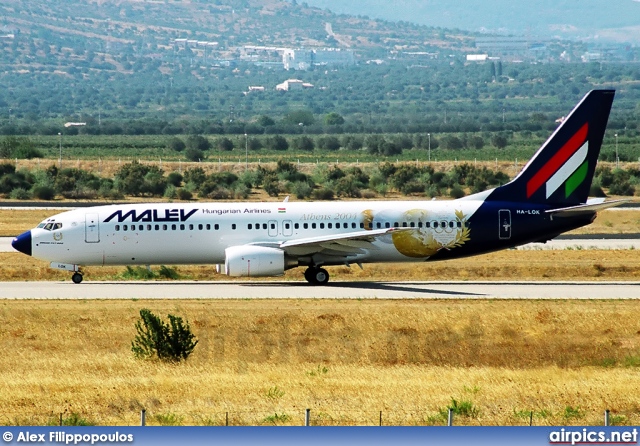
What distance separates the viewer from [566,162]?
47250mm

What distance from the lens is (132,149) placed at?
14962cm

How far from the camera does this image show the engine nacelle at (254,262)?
44.8 metres

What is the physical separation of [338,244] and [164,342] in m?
15.2

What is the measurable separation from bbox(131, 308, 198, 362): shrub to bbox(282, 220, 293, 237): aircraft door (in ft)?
47.4

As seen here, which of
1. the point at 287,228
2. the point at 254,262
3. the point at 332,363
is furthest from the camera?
the point at 287,228

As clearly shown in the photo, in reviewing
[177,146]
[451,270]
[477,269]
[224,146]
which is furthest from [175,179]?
[224,146]

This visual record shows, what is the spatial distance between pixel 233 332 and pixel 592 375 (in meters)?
11.0

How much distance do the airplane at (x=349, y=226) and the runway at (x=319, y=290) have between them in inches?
42.5

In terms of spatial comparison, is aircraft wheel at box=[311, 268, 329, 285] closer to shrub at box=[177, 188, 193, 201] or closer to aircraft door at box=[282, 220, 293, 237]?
aircraft door at box=[282, 220, 293, 237]

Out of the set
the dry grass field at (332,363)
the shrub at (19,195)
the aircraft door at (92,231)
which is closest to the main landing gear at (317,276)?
the dry grass field at (332,363)

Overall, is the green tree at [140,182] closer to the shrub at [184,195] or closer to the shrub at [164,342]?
the shrub at [184,195]

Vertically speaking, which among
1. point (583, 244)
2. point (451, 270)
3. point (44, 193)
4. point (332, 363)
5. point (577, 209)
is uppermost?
point (44, 193)

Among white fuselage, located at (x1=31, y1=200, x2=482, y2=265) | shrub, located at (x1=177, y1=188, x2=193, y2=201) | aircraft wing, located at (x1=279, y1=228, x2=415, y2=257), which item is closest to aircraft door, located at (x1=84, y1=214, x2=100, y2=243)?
white fuselage, located at (x1=31, y1=200, x2=482, y2=265)

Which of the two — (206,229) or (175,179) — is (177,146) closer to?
(175,179)
